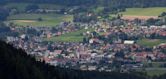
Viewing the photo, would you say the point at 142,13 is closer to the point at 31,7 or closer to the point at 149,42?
the point at 31,7

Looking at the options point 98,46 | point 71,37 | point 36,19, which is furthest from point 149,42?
point 36,19

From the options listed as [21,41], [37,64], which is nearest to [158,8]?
[21,41]

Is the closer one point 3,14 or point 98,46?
point 98,46

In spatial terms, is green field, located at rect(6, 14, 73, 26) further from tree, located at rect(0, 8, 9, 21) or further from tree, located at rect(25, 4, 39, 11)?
tree, located at rect(25, 4, 39, 11)

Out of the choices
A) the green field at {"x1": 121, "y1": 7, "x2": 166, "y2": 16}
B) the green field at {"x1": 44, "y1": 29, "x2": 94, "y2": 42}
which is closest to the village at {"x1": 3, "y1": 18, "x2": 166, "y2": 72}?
the green field at {"x1": 44, "y1": 29, "x2": 94, "y2": 42}

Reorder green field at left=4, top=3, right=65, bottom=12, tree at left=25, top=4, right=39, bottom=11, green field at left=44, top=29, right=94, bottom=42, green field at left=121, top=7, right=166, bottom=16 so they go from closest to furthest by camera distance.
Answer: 1. green field at left=44, top=29, right=94, bottom=42
2. green field at left=121, top=7, right=166, bottom=16
3. tree at left=25, top=4, right=39, bottom=11
4. green field at left=4, top=3, right=65, bottom=12

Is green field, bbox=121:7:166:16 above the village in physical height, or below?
below

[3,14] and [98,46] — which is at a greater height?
[98,46]

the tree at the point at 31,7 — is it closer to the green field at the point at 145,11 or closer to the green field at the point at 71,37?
the green field at the point at 145,11
